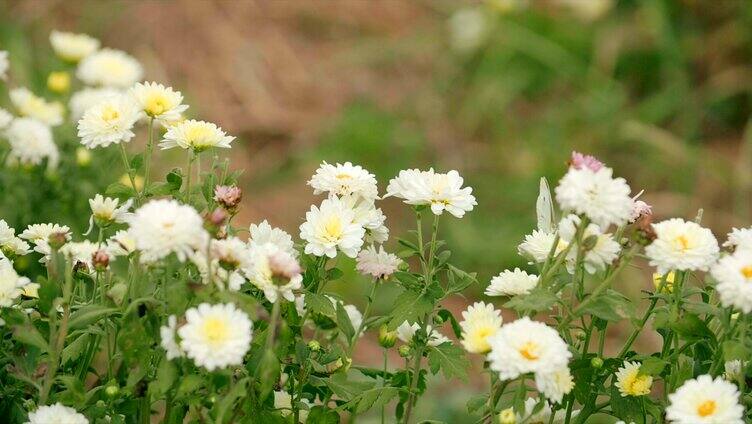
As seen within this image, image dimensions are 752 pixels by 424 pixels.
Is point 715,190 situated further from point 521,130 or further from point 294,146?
point 294,146

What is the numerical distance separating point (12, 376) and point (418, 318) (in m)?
0.48

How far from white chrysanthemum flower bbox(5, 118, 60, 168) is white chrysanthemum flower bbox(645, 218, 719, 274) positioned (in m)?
1.20

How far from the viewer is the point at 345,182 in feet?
4.31

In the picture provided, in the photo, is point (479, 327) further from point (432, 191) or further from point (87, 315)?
point (87, 315)

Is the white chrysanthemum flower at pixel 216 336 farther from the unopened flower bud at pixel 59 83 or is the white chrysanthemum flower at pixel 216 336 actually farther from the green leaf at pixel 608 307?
the unopened flower bud at pixel 59 83

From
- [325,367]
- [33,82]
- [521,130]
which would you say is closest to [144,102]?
[325,367]

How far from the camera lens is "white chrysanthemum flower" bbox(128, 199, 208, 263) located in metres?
1.05

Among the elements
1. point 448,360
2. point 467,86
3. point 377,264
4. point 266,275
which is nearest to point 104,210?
point 266,275

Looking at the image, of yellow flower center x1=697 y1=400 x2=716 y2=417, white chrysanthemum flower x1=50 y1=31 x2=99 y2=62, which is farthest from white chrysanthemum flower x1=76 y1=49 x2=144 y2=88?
yellow flower center x1=697 y1=400 x2=716 y2=417

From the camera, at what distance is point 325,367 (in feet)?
4.38

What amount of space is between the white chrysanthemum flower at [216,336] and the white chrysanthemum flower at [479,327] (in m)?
0.25

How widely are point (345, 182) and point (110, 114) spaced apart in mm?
300

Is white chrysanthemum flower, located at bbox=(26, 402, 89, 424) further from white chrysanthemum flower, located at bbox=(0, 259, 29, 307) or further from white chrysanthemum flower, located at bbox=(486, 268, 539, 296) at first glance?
white chrysanthemum flower, located at bbox=(486, 268, 539, 296)

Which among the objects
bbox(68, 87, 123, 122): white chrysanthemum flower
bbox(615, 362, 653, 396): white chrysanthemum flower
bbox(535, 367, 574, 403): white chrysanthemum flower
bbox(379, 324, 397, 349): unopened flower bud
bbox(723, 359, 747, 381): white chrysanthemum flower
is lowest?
bbox(535, 367, 574, 403): white chrysanthemum flower
